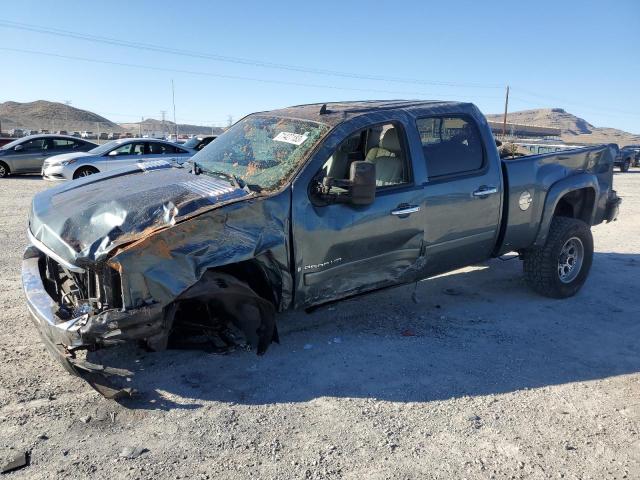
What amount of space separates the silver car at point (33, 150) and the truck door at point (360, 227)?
14817 millimetres

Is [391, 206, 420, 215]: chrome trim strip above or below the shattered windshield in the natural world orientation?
below

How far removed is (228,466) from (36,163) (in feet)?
56.3

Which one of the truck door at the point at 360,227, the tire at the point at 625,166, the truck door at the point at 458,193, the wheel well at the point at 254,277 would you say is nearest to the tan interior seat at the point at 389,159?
the truck door at the point at 360,227

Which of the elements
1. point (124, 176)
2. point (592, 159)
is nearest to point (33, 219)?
point (124, 176)

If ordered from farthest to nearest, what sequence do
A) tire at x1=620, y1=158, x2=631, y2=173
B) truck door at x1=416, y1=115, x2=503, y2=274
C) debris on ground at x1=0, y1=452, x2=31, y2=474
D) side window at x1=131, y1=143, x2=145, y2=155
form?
tire at x1=620, y1=158, x2=631, y2=173
side window at x1=131, y1=143, x2=145, y2=155
truck door at x1=416, y1=115, x2=503, y2=274
debris on ground at x1=0, y1=452, x2=31, y2=474

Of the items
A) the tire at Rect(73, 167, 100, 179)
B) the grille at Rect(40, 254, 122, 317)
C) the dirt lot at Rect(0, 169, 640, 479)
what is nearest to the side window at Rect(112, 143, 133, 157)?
the tire at Rect(73, 167, 100, 179)

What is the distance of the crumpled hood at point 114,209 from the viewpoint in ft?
10.4

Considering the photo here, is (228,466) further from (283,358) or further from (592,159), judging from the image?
(592,159)

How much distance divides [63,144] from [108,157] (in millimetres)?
4405

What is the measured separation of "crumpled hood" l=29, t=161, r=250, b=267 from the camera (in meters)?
3.18

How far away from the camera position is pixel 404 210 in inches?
167

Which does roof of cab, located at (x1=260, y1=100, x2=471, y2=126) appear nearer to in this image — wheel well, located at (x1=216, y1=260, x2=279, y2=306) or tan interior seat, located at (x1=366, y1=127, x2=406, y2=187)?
tan interior seat, located at (x1=366, y1=127, x2=406, y2=187)

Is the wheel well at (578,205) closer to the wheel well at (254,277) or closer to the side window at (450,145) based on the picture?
the side window at (450,145)

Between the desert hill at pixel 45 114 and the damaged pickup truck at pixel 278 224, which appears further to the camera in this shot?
the desert hill at pixel 45 114
